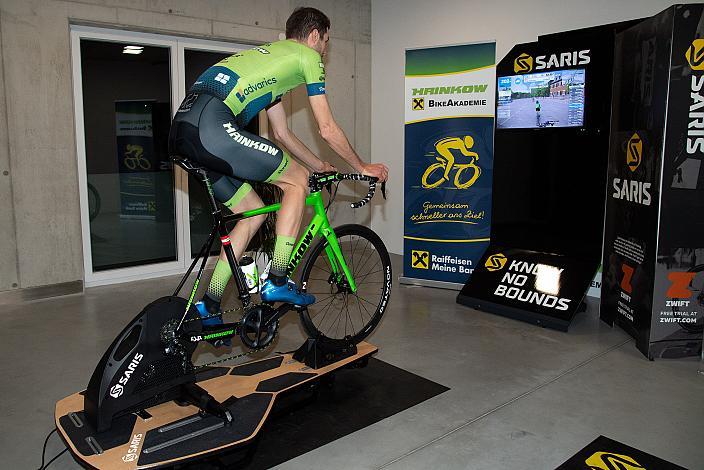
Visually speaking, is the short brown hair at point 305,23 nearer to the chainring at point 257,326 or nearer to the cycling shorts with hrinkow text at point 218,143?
the cycling shorts with hrinkow text at point 218,143

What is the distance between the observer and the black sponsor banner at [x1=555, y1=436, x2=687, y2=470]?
2.54 m

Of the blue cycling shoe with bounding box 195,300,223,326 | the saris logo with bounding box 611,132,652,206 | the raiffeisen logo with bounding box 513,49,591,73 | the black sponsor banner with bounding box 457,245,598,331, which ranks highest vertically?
the raiffeisen logo with bounding box 513,49,591,73

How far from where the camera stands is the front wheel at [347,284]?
3.29m

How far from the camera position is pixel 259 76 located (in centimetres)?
281

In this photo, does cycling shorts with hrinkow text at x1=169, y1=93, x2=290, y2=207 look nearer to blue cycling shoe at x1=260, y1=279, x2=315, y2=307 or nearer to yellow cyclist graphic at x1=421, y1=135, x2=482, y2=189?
blue cycling shoe at x1=260, y1=279, x2=315, y2=307

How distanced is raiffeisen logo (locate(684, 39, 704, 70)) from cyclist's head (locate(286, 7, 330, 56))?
82.7 inches

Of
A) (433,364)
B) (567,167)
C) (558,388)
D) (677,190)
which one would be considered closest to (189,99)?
(433,364)

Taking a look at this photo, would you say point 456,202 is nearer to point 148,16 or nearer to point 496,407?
point 496,407

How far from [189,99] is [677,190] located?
9.19 ft

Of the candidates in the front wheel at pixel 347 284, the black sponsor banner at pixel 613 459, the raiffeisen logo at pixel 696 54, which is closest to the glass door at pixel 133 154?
the front wheel at pixel 347 284

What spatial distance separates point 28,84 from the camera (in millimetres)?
4926

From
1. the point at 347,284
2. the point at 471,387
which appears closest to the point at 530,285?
the point at 471,387

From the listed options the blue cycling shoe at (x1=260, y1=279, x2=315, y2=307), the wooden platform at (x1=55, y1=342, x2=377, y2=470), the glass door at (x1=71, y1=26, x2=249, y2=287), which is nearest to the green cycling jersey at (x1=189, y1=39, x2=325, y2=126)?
the blue cycling shoe at (x1=260, y1=279, x2=315, y2=307)

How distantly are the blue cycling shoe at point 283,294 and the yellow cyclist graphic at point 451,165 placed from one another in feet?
8.44
